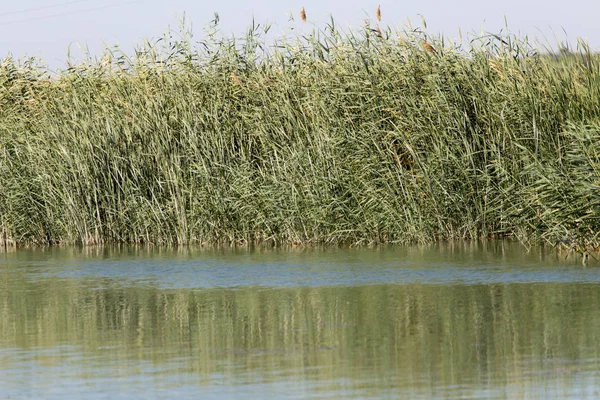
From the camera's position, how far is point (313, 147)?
14039 millimetres

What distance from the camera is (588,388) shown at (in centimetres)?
566

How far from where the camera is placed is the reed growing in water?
13008mm

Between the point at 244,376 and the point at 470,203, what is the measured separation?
762 cm

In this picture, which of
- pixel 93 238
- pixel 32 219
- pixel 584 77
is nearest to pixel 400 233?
pixel 584 77

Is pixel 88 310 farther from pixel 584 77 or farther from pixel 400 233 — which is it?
pixel 584 77

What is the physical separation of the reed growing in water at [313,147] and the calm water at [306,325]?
645 mm

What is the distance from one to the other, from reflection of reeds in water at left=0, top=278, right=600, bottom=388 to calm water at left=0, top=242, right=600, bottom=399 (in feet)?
0.05

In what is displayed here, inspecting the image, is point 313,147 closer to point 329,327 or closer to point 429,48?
point 429,48

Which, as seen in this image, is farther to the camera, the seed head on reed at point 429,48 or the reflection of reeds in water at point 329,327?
the seed head on reed at point 429,48

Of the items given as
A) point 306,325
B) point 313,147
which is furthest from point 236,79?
point 306,325

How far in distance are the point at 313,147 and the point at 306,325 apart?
5.95m

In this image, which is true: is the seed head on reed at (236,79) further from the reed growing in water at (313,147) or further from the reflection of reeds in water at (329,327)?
the reflection of reeds in water at (329,327)

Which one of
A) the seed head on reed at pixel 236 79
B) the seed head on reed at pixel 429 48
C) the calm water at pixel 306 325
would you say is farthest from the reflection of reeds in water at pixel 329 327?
the seed head on reed at pixel 236 79

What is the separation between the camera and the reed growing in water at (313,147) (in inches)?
512
